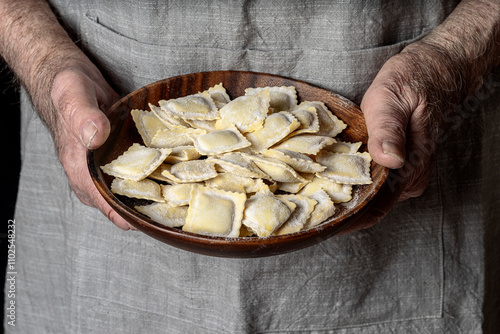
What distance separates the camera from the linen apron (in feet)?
3.82

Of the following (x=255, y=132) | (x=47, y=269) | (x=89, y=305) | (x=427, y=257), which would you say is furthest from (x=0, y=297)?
(x=427, y=257)

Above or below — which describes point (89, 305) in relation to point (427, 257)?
below

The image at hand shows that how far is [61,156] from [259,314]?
57 cm

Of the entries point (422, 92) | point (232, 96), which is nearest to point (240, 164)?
point (232, 96)

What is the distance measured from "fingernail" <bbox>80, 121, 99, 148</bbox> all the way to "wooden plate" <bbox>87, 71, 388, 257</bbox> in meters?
0.03

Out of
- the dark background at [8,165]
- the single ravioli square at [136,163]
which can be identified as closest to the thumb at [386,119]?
the single ravioli square at [136,163]

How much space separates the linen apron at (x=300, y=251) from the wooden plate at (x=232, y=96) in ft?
0.12

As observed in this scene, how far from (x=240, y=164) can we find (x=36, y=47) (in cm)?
67

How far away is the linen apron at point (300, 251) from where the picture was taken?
1164mm

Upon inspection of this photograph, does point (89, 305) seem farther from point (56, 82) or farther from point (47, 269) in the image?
point (56, 82)

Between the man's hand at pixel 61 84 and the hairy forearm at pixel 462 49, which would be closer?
the man's hand at pixel 61 84

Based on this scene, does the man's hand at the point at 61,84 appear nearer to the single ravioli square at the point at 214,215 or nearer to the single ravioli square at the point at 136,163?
the single ravioli square at the point at 136,163

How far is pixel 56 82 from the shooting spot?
1.16 m

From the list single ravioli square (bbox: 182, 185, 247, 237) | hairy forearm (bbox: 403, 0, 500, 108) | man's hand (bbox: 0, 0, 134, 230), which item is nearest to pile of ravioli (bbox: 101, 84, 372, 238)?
single ravioli square (bbox: 182, 185, 247, 237)
